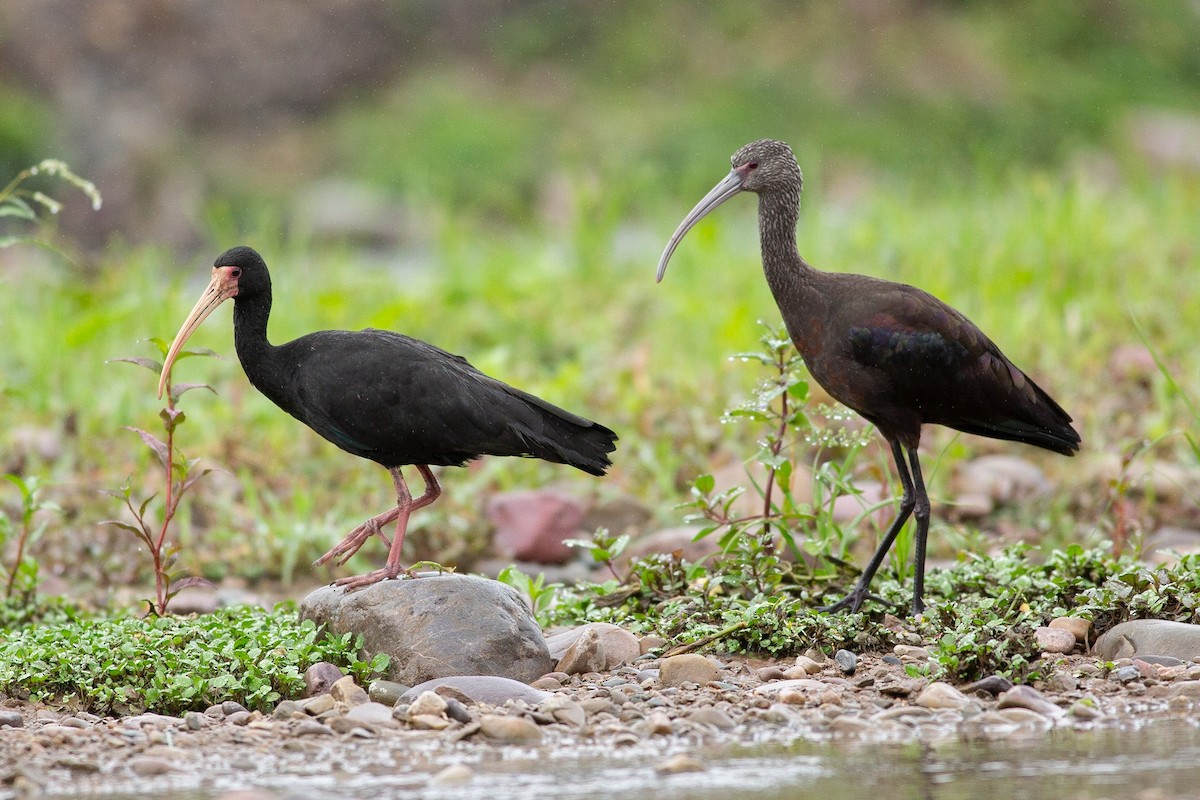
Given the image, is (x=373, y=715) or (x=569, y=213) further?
(x=569, y=213)

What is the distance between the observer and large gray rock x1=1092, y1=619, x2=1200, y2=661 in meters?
4.71

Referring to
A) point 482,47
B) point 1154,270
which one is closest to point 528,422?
point 1154,270

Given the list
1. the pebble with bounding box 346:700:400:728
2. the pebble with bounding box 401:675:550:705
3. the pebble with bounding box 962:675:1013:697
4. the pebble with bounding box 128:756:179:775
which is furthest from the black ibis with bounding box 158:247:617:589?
the pebble with bounding box 962:675:1013:697

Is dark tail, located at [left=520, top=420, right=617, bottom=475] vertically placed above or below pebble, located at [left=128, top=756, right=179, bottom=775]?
above

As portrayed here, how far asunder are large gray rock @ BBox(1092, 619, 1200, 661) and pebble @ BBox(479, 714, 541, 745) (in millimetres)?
1910

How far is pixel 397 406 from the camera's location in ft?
16.6

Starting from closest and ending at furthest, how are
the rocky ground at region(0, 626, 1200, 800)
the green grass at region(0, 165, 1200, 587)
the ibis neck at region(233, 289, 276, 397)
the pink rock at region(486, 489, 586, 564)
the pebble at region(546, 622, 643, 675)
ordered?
the rocky ground at region(0, 626, 1200, 800), the pebble at region(546, 622, 643, 675), the ibis neck at region(233, 289, 276, 397), the pink rock at region(486, 489, 586, 564), the green grass at region(0, 165, 1200, 587)

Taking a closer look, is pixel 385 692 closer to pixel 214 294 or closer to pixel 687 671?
pixel 687 671

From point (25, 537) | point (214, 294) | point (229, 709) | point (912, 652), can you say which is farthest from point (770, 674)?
point (25, 537)

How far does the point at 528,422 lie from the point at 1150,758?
7.41 feet

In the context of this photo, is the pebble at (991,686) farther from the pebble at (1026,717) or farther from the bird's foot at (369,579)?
the bird's foot at (369,579)

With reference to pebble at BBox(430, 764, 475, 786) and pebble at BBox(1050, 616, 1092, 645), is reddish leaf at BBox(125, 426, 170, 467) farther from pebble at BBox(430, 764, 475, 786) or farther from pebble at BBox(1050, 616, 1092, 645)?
pebble at BBox(1050, 616, 1092, 645)

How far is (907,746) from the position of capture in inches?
158

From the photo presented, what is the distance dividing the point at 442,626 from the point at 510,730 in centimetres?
71
